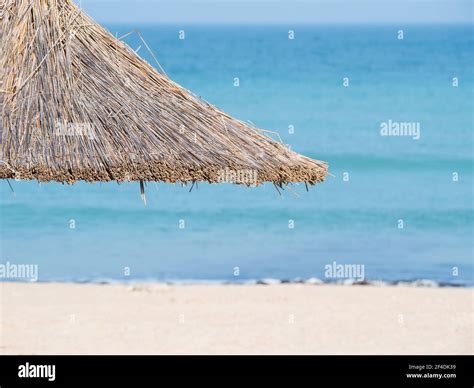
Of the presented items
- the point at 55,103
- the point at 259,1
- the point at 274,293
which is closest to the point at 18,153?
the point at 55,103

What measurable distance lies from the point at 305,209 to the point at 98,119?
14495 millimetres

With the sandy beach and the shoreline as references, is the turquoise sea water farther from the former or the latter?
the sandy beach

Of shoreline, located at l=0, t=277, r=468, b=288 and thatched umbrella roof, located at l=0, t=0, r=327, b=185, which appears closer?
thatched umbrella roof, located at l=0, t=0, r=327, b=185

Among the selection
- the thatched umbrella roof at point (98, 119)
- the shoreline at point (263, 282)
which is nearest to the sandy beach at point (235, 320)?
→ the shoreline at point (263, 282)

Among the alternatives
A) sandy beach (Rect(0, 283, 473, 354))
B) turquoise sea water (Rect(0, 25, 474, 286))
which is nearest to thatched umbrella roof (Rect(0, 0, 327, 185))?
sandy beach (Rect(0, 283, 473, 354))

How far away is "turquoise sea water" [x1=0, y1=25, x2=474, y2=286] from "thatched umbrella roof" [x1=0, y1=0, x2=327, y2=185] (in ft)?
29.3

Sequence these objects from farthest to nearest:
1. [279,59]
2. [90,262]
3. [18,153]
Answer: [279,59] < [90,262] < [18,153]

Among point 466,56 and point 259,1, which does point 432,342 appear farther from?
point 259,1

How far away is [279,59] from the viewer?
38.3 meters

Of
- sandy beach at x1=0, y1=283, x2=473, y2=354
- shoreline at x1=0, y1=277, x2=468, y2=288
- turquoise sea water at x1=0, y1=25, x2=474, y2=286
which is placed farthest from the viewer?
turquoise sea water at x1=0, y1=25, x2=474, y2=286

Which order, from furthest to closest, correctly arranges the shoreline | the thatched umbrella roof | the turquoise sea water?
the turquoise sea water → the shoreline → the thatched umbrella roof

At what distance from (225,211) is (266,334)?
8.95 m

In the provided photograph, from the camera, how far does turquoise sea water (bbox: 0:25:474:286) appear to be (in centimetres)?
1670

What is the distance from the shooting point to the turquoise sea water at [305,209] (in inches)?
658
